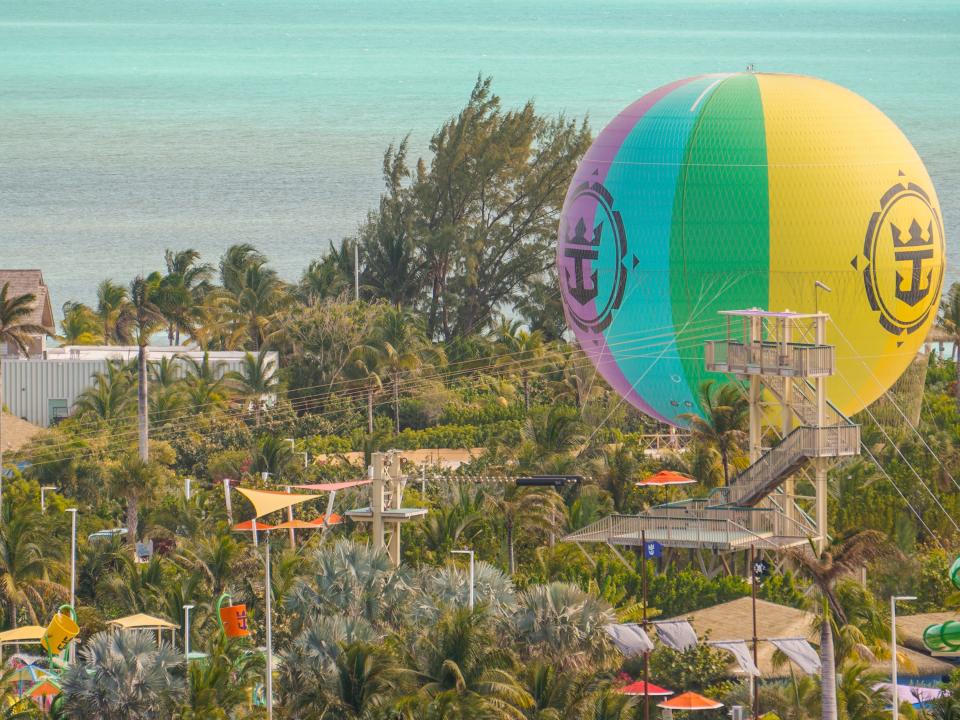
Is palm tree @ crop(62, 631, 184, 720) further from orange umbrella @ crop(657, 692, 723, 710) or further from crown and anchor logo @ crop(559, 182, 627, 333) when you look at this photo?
crown and anchor logo @ crop(559, 182, 627, 333)

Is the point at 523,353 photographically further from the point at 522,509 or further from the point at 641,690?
the point at 641,690

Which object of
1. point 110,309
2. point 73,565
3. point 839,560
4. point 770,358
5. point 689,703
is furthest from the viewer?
point 110,309

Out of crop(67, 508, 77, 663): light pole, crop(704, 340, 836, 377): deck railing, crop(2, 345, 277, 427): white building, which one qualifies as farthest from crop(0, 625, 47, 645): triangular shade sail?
crop(2, 345, 277, 427): white building

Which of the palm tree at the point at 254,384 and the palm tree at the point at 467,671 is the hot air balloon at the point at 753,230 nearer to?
the palm tree at the point at 467,671

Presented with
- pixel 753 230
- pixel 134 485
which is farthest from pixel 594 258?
pixel 134 485

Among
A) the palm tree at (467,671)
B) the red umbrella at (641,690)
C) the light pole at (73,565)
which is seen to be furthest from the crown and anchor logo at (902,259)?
the light pole at (73,565)
